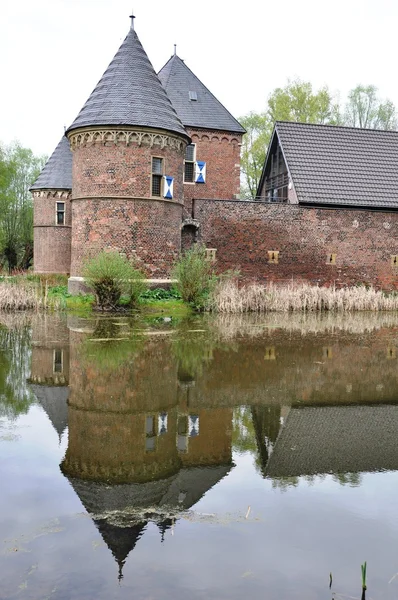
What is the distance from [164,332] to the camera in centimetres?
1249

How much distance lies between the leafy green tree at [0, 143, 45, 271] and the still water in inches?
1348

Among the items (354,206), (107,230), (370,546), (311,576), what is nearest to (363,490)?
(370,546)

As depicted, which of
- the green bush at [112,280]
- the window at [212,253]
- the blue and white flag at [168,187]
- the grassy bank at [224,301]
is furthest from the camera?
the window at [212,253]

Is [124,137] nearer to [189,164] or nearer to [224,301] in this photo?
[224,301]

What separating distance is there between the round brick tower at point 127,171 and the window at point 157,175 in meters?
0.03

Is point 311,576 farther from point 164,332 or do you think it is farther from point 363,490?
point 164,332

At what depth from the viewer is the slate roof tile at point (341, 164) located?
910 inches

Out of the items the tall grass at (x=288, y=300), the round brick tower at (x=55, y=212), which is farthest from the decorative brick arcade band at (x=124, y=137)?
the round brick tower at (x=55, y=212)

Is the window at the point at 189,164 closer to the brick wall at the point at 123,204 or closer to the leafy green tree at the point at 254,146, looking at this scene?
the brick wall at the point at 123,204

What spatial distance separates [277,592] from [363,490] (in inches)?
63.6

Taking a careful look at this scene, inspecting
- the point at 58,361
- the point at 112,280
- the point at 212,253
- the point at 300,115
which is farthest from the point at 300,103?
the point at 58,361

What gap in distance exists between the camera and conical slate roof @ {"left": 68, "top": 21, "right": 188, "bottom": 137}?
59.9ft

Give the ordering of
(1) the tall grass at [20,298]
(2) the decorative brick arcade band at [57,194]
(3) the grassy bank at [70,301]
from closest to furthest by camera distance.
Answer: (1) the tall grass at [20,298]
(3) the grassy bank at [70,301]
(2) the decorative brick arcade band at [57,194]

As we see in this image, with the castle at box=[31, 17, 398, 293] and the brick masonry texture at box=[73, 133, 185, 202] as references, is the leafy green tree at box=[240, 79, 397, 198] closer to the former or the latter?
the castle at box=[31, 17, 398, 293]
